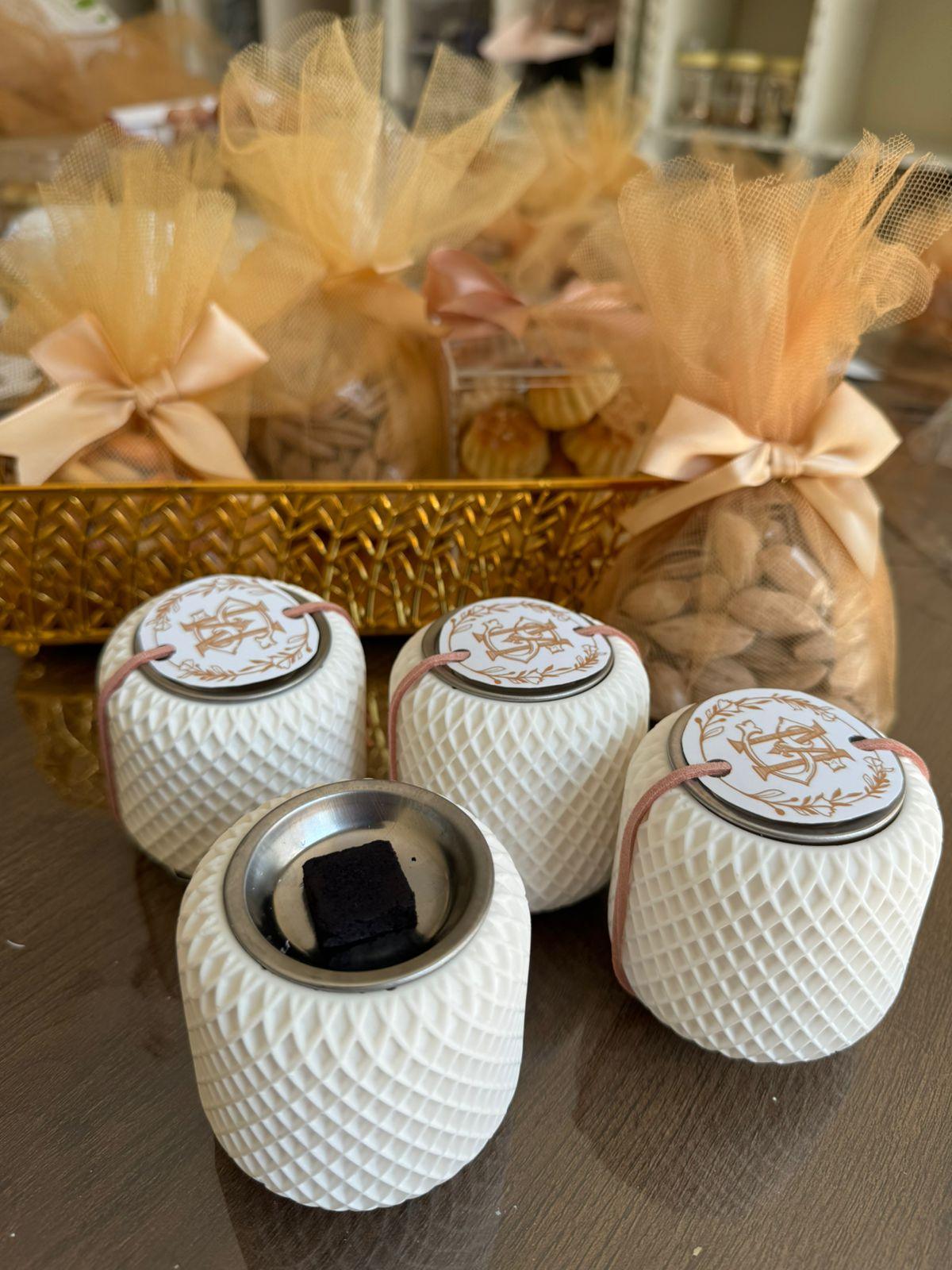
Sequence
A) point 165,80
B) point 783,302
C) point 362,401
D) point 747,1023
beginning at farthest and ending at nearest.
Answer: point 165,80, point 362,401, point 783,302, point 747,1023

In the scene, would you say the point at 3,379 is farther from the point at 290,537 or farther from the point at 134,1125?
the point at 134,1125

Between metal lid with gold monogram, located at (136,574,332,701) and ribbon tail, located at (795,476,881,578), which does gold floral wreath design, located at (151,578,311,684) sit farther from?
ribbon tail, located at (795,476,881,578)

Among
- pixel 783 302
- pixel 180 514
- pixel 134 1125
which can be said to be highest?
pixel 783 302

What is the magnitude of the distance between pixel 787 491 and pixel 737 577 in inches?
2.1

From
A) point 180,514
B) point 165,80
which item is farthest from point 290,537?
point 165,80

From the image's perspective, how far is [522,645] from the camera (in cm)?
41

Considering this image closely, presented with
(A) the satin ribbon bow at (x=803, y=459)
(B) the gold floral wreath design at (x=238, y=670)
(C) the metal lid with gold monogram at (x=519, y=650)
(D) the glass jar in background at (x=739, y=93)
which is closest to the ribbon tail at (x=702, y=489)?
(A) the satin ribbon bow at (x=803, y=459)

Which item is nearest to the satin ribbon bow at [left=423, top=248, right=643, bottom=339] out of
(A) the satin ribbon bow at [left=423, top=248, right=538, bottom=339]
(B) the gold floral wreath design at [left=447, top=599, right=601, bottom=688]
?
(A) the satin ribbon bow at [left=423, top=248, right=538, bottom=339]

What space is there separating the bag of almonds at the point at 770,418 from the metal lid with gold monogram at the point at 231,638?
185 mm

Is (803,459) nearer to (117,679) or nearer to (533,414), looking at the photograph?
(533,414)

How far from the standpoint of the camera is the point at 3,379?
677mm

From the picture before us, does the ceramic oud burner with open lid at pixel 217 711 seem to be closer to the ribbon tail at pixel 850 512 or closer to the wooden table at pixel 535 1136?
the wooden table at pixel 535 1136

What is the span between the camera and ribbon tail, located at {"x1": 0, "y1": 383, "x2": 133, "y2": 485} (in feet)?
1.70

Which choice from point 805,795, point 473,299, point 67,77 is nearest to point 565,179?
point 473,299
